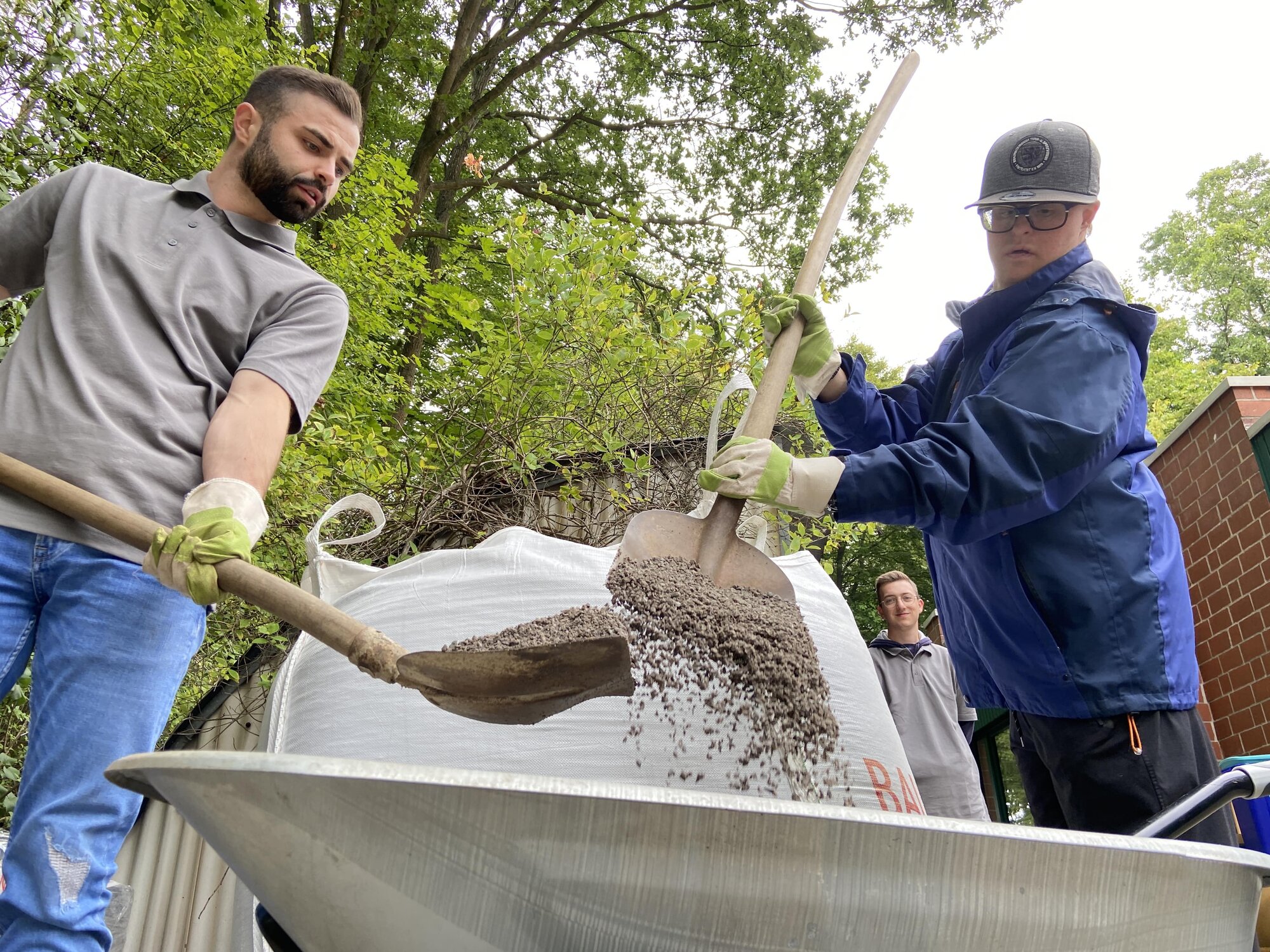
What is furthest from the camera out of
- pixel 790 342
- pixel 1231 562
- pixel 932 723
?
pixel 1231 562

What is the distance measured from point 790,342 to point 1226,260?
31.6 metres

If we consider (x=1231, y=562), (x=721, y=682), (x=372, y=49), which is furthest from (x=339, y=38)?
(x=721, y=682)

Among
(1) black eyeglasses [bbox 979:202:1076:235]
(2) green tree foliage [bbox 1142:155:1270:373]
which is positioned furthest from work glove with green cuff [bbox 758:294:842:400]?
(2) green tree foliage [bbox 1142:155:1270:373]

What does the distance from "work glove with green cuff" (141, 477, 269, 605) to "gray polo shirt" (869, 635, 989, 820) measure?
7.47 ft

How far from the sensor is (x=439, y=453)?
157 inches

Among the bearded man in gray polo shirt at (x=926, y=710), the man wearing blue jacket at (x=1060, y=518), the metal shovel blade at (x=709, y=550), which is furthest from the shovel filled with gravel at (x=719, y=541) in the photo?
the bearded man in gray polo shirt at (x=926, y=710)

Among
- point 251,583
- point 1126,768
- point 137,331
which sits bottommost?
point 1126,768

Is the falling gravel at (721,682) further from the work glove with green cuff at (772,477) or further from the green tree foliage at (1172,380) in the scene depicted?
the green tree foliage at (1172,380)

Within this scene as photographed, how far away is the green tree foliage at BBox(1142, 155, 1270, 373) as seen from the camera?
26.5 meters

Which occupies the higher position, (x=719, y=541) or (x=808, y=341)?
(x=808, y=341)

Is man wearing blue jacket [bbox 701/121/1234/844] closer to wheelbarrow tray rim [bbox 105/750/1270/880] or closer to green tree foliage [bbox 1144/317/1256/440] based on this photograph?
wheelbarrow tray rim [bbox 105/750/1270/880]

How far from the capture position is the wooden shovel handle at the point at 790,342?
1.71m

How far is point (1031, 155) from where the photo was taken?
1.71 meters

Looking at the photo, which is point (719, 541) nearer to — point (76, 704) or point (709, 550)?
point (709, 550)
